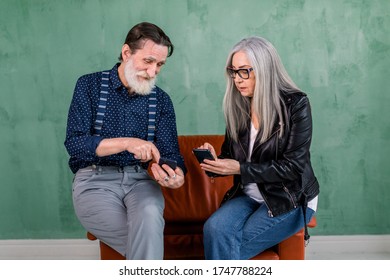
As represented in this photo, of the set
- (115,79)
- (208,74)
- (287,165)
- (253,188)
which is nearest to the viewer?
(287,165)

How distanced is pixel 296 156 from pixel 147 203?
0.81 metres

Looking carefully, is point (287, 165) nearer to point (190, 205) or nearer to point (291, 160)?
point (291, 160)

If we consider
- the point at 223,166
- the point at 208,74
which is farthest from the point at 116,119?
the point at 208,74

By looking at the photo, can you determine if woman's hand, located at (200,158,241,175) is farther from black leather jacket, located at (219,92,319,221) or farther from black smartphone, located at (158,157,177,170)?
black smartphone, located at (158,157,177,170)

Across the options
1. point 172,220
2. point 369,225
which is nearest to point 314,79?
point 369,225

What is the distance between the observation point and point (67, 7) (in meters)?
3.93

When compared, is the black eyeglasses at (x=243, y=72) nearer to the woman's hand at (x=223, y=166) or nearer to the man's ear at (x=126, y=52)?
the woman's hand at (x=223, y=166)

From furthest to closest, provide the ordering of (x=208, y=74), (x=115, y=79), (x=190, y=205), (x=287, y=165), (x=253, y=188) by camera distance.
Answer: (x=208, y=74) → (x=190, y=205) → (x=115, y=79) → (x=253, y=188) → (x=287, y=165)

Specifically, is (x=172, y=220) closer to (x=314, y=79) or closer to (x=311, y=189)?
(x=311, y=189)

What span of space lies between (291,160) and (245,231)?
44 cm

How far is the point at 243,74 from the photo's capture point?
278 cm

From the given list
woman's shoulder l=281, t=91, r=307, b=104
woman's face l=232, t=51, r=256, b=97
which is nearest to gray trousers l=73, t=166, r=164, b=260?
woman's face l=232, t=51, r=256, b=97

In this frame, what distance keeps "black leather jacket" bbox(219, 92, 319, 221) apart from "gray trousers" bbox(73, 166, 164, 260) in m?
0.52

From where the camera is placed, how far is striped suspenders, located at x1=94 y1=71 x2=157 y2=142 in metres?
2.95
